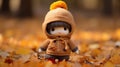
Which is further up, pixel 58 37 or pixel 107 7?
pixel 107 7

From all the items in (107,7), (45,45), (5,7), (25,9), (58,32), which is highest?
(107,7)

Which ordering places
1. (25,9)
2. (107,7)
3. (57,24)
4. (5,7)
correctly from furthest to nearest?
(107,7)
(5,7)
(25,9)
(57,24)

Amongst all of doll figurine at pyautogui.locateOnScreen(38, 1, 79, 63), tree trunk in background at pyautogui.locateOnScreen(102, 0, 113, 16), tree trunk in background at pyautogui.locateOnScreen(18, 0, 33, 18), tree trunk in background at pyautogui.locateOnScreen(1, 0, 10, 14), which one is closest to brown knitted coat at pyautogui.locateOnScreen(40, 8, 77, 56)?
doll figurine at pyautogui.locateOnScreen(38, 1, 79, 63)

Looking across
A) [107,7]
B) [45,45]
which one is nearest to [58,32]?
[45,45]

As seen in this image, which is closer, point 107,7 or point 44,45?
point 44,45

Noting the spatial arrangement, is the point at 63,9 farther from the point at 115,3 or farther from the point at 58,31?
the point at 115,3

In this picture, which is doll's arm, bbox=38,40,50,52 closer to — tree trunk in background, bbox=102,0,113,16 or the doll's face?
the doll's face

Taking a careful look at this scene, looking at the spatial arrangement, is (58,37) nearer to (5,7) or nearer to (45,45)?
(45,45)
